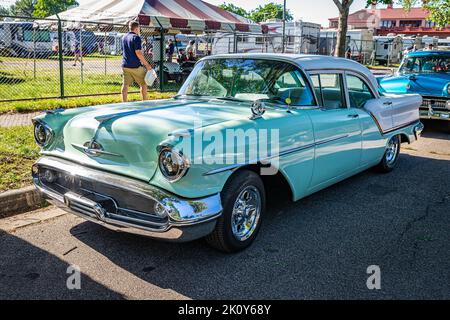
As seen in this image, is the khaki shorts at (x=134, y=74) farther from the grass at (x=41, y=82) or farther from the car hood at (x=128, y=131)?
the car hood at (x=128, y=131)

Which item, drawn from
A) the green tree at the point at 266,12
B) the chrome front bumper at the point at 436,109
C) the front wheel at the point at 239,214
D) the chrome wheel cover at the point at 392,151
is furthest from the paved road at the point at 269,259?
the green tree at the point at 266,12

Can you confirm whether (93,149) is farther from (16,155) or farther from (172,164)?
(16,155)

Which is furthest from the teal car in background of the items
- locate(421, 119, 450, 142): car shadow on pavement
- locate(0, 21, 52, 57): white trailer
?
locate(0, 21, 52, 57): white trailer

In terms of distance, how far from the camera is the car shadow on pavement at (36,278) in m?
2.89

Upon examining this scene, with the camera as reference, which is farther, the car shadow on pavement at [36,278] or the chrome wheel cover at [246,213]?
the chrome wheel cover at [246,213]

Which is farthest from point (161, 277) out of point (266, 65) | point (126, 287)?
point (266, 65)

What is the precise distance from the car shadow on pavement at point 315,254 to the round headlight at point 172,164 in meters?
0.74

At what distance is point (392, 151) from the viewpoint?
6.16 metres

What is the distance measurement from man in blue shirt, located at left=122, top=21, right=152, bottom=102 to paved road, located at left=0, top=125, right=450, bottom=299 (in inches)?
184

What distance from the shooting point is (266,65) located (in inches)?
175

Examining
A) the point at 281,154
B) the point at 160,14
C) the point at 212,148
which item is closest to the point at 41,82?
the point at 160,14

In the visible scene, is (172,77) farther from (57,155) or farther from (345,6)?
(57,155)

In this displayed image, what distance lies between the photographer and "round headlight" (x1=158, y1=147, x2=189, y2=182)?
119 inches

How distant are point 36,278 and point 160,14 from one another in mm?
12847
